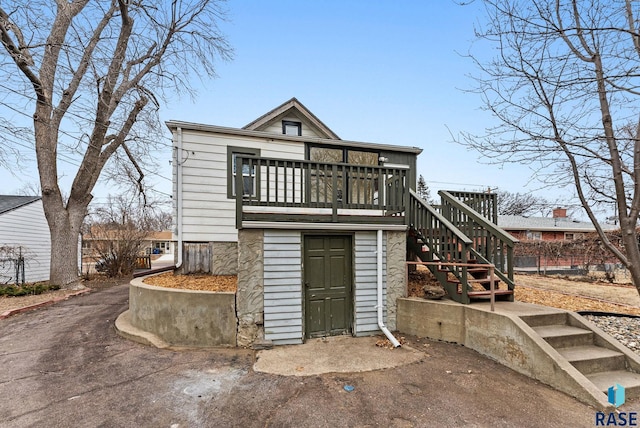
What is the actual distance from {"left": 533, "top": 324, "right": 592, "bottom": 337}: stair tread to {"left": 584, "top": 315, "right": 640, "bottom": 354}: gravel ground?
2.35ft

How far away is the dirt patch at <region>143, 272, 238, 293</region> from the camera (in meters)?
5.57

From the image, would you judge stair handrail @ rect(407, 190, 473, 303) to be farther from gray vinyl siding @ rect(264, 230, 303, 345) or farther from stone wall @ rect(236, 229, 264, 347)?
stone wall @ rect(236, 229, 264, 347)

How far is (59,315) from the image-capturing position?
692 cm

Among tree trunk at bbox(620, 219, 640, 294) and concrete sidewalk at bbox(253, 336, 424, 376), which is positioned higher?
tree trunk at bbox(620, 219, 640, 294)

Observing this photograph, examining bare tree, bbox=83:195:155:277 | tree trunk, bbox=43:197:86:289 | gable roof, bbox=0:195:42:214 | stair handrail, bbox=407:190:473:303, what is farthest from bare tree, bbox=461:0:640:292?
gable roof, bbox=0:195:42:214

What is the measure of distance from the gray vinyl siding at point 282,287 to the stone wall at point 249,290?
102 millimetres

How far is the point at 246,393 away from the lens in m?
3.44

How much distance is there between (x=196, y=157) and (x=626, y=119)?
7935 mm

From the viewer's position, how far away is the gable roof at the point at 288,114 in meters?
8.99

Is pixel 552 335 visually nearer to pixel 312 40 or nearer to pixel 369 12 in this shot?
pixel 369 12

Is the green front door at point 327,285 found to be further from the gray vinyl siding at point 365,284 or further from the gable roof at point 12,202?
the gable roof at point 12,202

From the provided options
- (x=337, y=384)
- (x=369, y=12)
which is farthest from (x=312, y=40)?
(x=337, y=384)

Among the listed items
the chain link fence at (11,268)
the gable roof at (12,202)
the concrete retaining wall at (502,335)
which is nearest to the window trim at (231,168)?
the concrete retaining wall at (502,335)

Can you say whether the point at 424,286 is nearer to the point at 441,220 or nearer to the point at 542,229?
the point at 441,220
